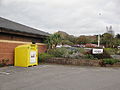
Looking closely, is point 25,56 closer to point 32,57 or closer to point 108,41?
point 32,57

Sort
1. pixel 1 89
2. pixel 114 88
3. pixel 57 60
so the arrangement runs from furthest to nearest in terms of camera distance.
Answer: pixel 57 60, pixel 114 88, pixel 1 89

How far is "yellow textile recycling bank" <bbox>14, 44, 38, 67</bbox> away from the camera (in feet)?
36.5

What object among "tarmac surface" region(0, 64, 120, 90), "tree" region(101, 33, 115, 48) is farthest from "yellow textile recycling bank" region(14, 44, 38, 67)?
"tree" region(101, 33, 115, 48)

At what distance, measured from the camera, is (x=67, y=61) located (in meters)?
13.3

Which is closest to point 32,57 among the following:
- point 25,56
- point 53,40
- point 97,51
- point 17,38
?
point 25,56

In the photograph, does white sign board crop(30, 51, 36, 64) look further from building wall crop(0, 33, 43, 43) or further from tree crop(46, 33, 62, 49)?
tree crop(46, 33, 62, 49)

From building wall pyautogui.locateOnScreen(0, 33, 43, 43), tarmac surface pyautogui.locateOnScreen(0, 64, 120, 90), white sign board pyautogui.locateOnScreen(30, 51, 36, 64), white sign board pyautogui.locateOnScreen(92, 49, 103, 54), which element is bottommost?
tarmac surface pyautogui.locateOnScreen(0, 64, 120, 90)

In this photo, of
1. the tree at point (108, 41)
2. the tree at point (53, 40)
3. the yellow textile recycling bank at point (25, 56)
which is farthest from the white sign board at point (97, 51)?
the tree at point (108, 41)

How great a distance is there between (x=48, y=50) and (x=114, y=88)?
36.0 ft

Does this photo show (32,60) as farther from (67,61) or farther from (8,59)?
(67,61)

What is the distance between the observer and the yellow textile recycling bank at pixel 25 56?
11.1m

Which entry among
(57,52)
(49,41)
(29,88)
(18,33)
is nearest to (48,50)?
(49,41)

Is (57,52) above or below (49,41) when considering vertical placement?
below

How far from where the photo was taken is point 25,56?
11.1 m
